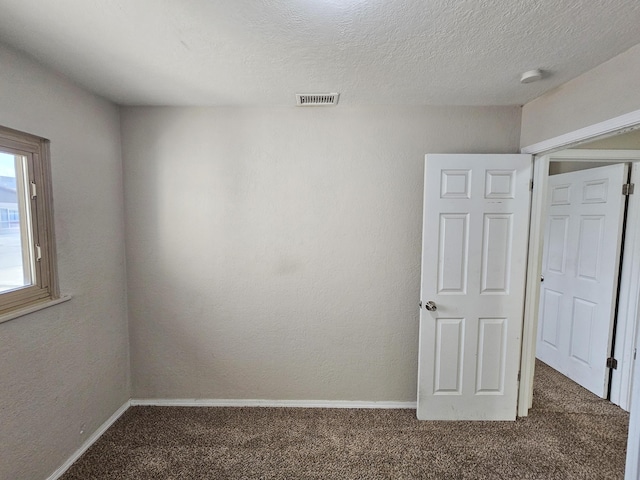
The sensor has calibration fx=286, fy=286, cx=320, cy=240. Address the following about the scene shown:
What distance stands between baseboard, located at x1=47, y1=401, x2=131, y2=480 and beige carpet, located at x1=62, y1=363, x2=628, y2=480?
0.11ft

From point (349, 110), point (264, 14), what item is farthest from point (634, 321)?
point (264, 14)

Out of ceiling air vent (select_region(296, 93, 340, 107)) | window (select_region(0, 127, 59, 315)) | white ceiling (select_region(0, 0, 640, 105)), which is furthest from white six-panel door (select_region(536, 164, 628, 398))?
window (select_region(0, 127, 59, 315))

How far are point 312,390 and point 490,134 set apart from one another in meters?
2.48

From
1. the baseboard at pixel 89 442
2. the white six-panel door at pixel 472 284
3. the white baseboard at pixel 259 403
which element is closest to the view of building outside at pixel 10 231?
the baseboard at pixel 89 442

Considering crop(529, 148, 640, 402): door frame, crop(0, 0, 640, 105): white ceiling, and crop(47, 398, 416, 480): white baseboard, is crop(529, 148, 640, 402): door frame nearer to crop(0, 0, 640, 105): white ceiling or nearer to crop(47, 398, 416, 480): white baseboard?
crop(0, 0, 640, 105): white ceiling

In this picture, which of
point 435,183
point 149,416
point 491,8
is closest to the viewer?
point 491,8

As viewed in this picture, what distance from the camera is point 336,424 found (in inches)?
85.2

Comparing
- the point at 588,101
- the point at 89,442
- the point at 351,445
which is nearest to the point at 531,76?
the point at 588,101

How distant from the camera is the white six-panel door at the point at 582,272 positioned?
241 centimetres

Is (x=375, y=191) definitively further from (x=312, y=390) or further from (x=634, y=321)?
(x=634, y=321)

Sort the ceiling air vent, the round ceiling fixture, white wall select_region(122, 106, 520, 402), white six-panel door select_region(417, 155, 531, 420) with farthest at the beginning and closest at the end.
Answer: white wall select_region(122, 106, 520, 402), white six-panel door select_region(417, 155, 531, 420), the ceiling air vent, the round ceiling fixture

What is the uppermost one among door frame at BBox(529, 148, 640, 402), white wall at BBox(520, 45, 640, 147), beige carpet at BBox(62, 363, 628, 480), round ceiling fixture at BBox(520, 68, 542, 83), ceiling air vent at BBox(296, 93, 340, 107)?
ceiling air vent at BBox(296, 93, 340, 107)

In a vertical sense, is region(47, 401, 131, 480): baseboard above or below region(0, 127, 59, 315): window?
below

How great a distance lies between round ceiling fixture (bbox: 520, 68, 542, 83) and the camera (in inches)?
63.1
